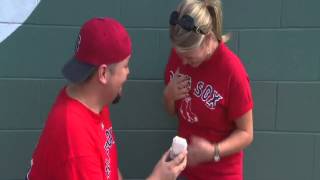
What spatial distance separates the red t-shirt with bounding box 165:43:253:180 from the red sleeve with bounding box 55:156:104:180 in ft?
2.67

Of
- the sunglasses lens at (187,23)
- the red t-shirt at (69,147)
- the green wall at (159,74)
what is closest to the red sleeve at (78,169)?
the red t-shirt at (69,147)

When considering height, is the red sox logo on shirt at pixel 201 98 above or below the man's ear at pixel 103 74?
below

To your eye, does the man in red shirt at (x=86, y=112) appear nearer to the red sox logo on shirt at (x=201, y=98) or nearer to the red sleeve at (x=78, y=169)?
the red sleeve at (x=78, y=169)

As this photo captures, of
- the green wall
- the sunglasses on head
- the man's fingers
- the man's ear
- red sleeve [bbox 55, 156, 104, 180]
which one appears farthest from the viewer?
the green wall

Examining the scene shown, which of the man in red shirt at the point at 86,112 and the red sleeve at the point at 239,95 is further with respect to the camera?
the red sleeve at the point at 239,95

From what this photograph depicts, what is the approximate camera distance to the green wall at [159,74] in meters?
2.96

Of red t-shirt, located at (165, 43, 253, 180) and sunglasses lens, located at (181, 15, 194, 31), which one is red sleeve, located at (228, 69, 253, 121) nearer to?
red t-shirt, located at (165, 43, 253, 180)

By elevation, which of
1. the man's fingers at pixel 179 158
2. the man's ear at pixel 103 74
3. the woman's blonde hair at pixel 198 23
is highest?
the woman's blonde hair at pixel 198 23

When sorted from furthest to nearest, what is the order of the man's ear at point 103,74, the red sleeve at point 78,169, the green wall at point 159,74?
the green wall at point 159,74 < the man's ear at point 103,74 < the red sleeve at point 78,169

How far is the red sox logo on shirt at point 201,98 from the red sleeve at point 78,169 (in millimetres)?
810

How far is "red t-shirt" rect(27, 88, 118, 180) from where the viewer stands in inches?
68.6

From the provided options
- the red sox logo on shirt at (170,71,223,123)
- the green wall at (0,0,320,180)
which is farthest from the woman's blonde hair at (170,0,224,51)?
the green wall at (0,0,320,180)

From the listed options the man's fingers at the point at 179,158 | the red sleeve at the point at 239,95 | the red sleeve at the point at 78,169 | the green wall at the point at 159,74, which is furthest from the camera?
the green wall at the point at 159,74

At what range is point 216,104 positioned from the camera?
237 centimetres
